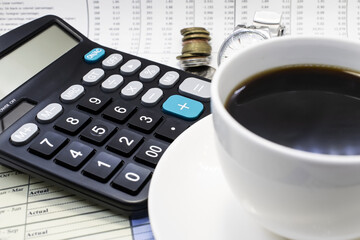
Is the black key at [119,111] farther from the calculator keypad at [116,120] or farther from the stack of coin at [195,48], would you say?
the stack of coin at [195,48]

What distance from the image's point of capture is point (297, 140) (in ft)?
0.79

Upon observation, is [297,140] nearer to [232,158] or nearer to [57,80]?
[232,158]

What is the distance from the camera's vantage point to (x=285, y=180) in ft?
0.69

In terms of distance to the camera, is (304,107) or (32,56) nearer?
(304,107)

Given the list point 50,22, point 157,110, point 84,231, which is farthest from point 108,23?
point 84,231

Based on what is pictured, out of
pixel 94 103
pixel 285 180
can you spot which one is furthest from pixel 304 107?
pixel 94 103

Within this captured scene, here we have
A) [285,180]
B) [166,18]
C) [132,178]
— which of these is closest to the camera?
[285,180]

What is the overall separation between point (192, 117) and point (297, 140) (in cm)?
14

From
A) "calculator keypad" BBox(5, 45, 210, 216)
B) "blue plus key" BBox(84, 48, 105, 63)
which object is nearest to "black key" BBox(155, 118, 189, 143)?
"calculator keypad" BBox(5, 45, 210, 216)

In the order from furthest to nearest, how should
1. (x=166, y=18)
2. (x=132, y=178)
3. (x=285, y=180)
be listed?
(x=166, y=18) < (x=132, y=178) < (x=285, y=180)

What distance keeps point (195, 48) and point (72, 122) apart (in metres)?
0.18

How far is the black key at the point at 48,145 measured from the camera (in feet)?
1.10

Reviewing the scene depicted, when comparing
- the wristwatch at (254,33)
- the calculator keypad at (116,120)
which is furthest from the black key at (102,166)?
the wristwatch at (254,33)

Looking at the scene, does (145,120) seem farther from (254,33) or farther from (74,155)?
(254,33)
